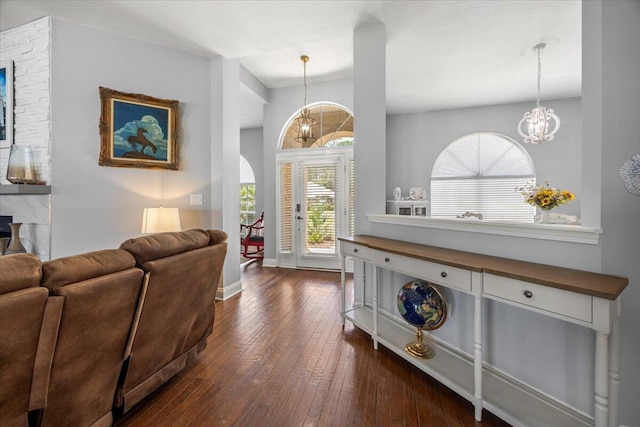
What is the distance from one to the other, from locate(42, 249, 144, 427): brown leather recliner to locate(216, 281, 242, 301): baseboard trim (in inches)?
78.6

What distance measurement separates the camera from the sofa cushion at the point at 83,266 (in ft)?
3.55

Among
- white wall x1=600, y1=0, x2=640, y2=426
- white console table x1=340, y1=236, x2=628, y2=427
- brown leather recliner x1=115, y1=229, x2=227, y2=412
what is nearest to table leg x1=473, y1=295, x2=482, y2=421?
white console table x1=340, y1=236, x2=628, y2=427

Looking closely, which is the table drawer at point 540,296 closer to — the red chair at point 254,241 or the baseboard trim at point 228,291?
the baseboard trim at point 228,291

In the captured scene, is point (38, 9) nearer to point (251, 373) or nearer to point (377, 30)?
point (377, 30)

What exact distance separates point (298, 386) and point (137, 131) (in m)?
3.19

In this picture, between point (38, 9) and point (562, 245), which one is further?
point (38, 9)

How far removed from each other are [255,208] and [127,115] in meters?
3.81

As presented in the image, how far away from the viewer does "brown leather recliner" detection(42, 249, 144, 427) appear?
3.61ft

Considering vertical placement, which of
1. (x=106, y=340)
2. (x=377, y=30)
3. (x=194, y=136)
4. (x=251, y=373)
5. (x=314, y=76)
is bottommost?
(x=251, y=373)

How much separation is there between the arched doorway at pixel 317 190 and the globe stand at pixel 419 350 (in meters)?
2.69

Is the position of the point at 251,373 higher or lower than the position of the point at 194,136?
lower

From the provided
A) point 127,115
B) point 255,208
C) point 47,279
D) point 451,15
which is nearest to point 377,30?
point 451,15

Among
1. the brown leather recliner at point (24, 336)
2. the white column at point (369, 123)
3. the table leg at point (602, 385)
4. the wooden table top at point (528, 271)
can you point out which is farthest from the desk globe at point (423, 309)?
the brown leather recliner at point (24, 336)

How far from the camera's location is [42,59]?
2898 mm
